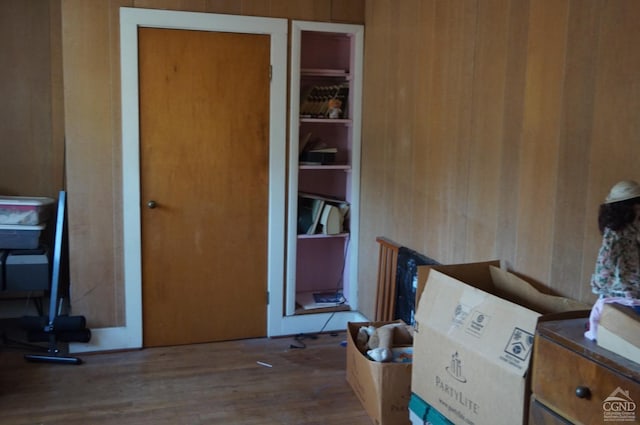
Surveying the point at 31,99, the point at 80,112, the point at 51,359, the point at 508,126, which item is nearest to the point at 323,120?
the point at 80,112

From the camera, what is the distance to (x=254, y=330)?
3807 mm

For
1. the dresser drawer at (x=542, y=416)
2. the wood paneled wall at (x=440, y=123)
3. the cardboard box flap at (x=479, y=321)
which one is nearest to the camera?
the dresser drawer at (x=542, y=416)

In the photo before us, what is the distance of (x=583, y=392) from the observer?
1.34 meters

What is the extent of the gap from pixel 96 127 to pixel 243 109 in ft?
2.83

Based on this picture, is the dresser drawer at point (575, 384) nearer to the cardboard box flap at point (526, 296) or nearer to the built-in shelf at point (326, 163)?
the cardboard box flap at point (526, 296)

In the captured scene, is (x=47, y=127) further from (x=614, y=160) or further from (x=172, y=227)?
(x=614, y=160)

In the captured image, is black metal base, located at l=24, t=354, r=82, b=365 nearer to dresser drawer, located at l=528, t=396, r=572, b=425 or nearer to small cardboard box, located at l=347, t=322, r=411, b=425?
small cardboard box, located at l=347, t=322, r=411, b=425

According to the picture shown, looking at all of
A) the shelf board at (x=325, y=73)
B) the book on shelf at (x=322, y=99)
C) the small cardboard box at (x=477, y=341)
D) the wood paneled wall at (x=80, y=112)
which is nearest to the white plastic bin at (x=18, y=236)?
the wood paneled wall at (x=80, y=112)

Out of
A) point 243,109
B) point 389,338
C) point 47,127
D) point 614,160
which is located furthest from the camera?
point 47,127

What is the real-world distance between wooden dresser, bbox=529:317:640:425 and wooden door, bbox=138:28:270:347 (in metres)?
2.43

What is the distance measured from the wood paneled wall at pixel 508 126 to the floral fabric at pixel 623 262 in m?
0.23

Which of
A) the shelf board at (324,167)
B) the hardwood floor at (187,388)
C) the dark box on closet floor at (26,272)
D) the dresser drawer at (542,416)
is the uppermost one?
the shelf board at (324,167)

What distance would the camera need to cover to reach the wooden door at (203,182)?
346cm

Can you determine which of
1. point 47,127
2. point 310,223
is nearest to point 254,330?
point 310,223
